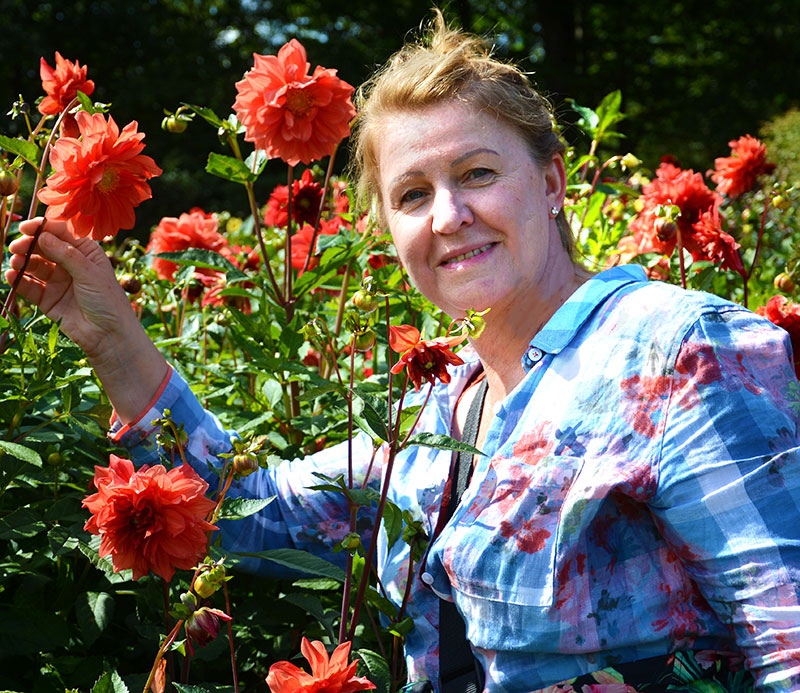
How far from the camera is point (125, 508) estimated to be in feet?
3.81

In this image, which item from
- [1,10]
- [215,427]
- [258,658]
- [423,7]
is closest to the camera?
[258,658]

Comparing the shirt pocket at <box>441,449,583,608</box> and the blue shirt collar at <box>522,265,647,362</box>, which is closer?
the shirt pocket at <box>441,449,583,608</box>

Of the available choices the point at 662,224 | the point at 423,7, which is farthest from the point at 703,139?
the point at 662,224

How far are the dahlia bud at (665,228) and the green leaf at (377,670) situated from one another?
3.45ft

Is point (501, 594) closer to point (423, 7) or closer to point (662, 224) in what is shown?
point (662, 224)

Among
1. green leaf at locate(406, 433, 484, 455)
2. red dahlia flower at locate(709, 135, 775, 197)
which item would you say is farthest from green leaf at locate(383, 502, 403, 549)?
red dahlia flower at locate(709, 135, 775, 197)

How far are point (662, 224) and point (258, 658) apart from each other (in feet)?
3.90

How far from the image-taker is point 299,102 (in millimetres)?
1771

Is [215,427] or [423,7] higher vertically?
[423,7]

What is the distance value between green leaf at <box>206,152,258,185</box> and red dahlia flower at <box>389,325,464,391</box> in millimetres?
780

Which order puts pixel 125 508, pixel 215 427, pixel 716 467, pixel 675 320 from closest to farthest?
pixel 125 508 → pixel 716 467 → pixel 675 320 → pixel 215 427

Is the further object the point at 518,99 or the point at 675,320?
the point at 518,99

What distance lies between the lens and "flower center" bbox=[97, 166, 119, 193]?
4.41 feet

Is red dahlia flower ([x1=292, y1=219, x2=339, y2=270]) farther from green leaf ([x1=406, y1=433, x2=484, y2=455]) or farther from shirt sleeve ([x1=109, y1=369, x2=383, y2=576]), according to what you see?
green leaf ([x1=406, y1=433, x2=484, y2=455])
